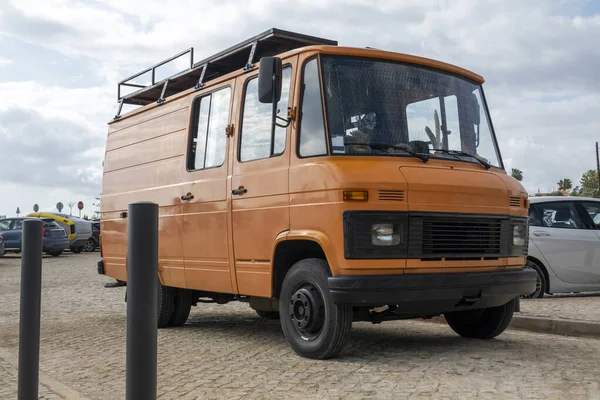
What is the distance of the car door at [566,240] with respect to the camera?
11711mm

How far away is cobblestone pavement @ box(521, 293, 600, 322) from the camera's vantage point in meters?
9.23

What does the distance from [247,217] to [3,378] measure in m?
2.55

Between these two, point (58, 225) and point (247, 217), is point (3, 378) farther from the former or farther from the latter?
point (58, 225)

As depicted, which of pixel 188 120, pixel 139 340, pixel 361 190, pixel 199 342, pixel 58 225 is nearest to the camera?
pixel 139 340

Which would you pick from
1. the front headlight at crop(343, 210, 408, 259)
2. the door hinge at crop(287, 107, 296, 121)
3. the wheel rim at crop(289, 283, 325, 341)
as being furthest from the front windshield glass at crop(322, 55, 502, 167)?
the wheel rim at crop(289, 283, 325, 341)

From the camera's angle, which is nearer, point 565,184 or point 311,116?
point 311,116

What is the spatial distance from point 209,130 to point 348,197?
2.78 meters

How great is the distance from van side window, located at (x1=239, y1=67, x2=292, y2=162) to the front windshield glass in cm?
55

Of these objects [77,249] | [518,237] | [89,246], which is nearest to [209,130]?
[518,237]

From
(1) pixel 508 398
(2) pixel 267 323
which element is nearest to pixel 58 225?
(2) pixel 267 323

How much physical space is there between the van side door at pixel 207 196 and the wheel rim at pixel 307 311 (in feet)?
4.08

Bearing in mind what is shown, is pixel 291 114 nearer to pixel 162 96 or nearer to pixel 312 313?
pixel 312 313

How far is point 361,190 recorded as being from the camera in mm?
6336

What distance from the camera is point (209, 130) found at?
8.64 m
